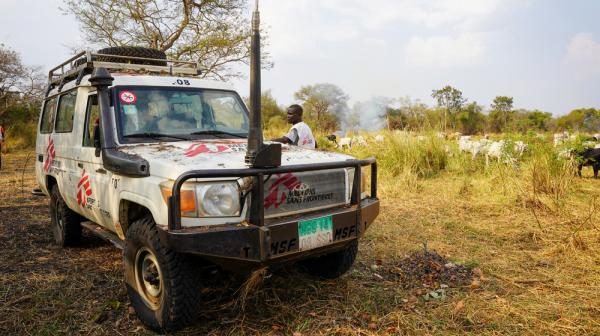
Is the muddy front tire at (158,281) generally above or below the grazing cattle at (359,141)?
below

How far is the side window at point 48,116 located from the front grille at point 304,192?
3.71 metres

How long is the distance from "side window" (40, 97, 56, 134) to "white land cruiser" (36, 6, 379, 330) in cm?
96

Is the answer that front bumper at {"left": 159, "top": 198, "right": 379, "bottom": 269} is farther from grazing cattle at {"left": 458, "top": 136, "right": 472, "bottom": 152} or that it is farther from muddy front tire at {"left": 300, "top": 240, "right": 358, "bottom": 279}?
grazing cattle at {"left": 458, "top": 136, "right": 472, "bottom": 152}

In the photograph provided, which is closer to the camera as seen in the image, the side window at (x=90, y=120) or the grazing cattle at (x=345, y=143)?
the side window at (x=90, y=120)

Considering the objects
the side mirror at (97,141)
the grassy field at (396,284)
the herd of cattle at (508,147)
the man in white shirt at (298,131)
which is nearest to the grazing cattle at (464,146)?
the herd of cattle at (508,147)

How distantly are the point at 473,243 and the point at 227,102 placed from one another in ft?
10.6

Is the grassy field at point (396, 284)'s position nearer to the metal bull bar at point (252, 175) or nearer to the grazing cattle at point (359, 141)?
the metal bull bar at point (252, 175)

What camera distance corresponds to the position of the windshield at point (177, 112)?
12.3 ft

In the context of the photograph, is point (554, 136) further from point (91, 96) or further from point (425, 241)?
point (91, 96)

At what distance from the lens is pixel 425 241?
5.19 m

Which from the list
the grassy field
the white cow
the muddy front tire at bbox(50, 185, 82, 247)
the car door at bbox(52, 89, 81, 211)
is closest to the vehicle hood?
the grassy field

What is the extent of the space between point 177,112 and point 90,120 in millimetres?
881

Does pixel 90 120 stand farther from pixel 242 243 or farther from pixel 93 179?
pixel 242 243

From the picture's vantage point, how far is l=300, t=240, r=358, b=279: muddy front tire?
3814 millimetres
